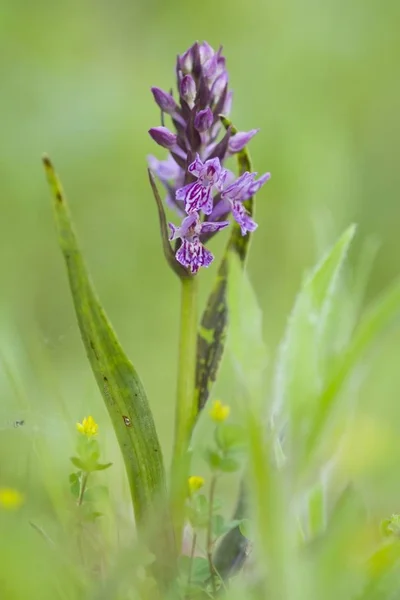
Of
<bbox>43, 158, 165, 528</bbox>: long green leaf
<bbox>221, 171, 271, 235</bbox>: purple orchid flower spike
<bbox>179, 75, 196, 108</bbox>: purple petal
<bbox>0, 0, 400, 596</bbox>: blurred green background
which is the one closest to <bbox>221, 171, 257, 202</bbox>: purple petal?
<bbox>221, 171, 271, 235</bbox>: purple orchid flower spike

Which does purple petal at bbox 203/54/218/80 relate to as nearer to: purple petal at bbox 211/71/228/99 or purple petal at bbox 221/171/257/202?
purple petal at bbox 211/71/228/99

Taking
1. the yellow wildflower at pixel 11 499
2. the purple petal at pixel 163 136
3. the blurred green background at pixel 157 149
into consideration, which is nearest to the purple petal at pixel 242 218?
the purple petal at pixel 163 136

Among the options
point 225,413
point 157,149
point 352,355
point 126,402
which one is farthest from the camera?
A: point 157,149

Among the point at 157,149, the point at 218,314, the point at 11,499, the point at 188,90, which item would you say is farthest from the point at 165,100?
the point at 157,149

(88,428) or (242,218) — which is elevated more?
(242,218)

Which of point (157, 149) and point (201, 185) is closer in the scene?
point (201, 185)

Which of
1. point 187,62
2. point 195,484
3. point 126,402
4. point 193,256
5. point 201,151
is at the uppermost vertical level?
point 187,62

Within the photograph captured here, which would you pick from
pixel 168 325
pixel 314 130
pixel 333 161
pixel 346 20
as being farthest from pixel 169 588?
pixel 346 20

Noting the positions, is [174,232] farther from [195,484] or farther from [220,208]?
[195,484]

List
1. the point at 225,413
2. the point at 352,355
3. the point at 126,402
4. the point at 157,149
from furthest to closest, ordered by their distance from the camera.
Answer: the point at 157,149 < the point at 225,413 < the point at 126,402 < the point at 352,355
